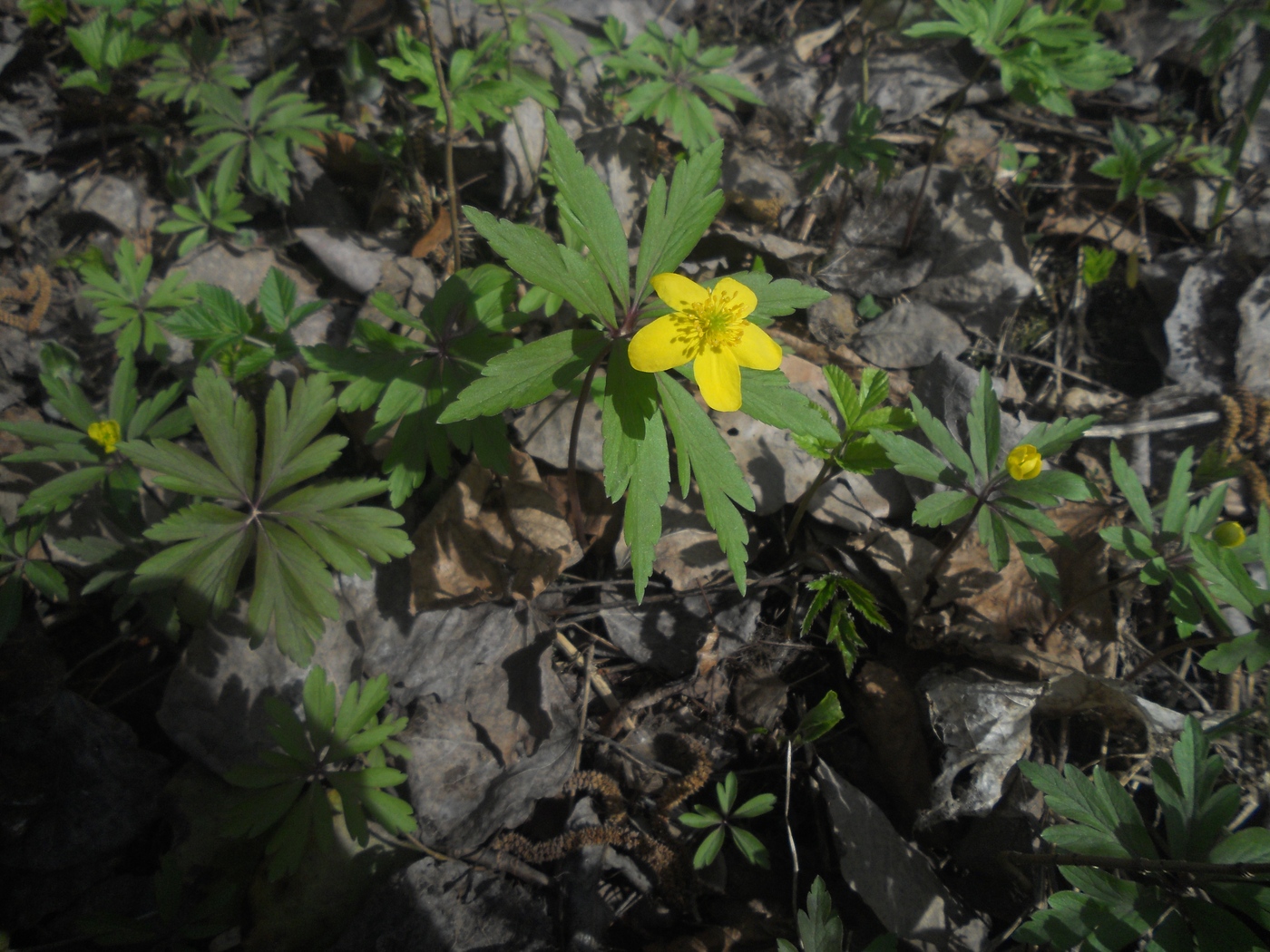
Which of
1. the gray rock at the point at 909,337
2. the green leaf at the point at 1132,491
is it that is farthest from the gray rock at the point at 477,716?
the green leaf at the point at 1132,491

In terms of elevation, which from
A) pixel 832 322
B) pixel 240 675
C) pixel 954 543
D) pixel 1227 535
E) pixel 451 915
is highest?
pixel 832 322

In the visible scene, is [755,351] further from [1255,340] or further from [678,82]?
[1255,340]

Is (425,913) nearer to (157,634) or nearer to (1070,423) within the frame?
(157,634)

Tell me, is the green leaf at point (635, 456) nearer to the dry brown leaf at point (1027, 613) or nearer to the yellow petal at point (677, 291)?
the yellow petal at point (677, 291)

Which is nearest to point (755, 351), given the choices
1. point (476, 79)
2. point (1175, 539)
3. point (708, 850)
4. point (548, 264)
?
point (548, 264)

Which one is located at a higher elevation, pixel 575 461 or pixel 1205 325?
pixel 1205 325

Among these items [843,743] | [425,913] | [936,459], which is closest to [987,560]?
[936,459]
